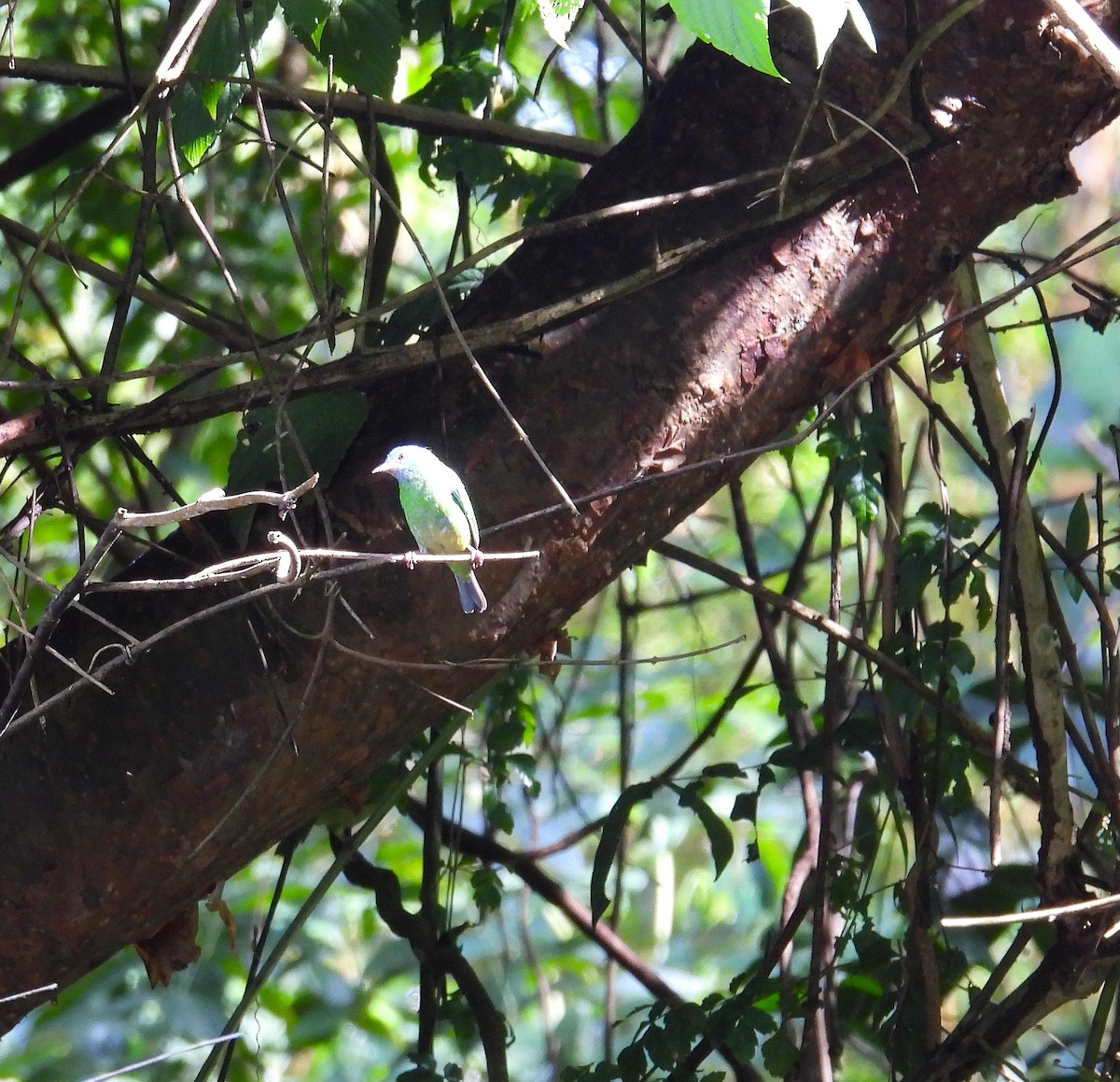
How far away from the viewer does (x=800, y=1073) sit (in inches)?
88.5

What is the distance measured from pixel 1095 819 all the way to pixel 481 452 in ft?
4.02

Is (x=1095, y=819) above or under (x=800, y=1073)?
above

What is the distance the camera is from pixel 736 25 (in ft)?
3.65

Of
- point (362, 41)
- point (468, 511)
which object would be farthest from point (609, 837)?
point (362, 41)

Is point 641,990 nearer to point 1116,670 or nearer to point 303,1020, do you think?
point 303,1020

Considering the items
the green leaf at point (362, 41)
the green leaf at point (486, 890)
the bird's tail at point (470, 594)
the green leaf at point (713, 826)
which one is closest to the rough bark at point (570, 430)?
the bird's tail at point (470, 594)

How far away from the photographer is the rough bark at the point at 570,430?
1.64 metres

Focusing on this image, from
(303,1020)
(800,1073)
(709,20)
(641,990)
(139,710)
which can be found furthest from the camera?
(641,990)

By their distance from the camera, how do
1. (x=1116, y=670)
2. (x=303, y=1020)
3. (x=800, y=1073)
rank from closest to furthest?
1. (x=1116, y=670)
2. (x=800, y=1073)
3. (x=303, y=1020)

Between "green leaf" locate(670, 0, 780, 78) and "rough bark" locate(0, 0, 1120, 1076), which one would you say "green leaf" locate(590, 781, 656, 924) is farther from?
"green leaf" locate(670, 0, 780, 78)

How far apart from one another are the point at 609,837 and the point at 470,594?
880mm

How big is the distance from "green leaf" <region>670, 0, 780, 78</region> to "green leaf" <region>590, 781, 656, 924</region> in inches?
59.1

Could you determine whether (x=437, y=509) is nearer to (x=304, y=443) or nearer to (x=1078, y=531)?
(x=304, y=443)

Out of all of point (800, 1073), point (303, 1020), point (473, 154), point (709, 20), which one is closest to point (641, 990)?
point (303, 1020)
